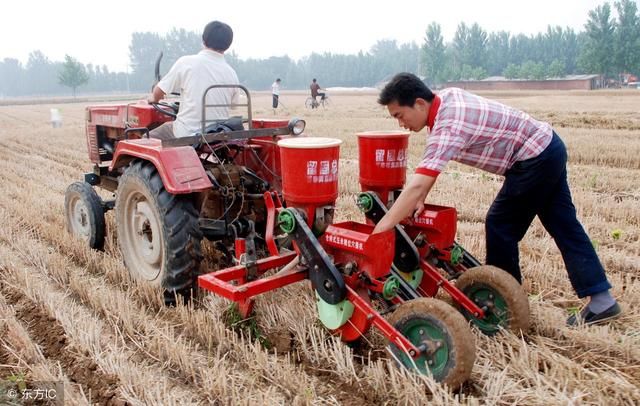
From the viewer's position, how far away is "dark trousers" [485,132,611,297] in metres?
3.22

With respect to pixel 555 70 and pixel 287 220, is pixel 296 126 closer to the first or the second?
pixel 287 220

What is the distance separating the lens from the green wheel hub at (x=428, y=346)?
2.56 meters

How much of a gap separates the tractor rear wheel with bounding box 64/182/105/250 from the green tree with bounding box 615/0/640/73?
222ft

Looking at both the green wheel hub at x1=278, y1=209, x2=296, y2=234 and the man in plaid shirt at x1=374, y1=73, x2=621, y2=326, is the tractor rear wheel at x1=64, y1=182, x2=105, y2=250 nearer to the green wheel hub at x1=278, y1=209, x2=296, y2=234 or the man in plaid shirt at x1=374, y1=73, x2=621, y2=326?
the green wheel hub at x1=278, y1=209, x2=296, y2=234

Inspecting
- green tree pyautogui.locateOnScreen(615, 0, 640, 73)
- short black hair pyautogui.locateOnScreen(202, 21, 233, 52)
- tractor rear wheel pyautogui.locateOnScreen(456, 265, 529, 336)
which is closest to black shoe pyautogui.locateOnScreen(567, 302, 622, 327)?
tractor rear wheel pyautogui.locateOnScreen(456, 265, 529, 336)

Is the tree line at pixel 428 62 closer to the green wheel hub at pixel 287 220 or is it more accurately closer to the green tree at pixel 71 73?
the green tree at pixel 71 73

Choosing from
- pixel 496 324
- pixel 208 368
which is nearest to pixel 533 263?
pixel 496 324

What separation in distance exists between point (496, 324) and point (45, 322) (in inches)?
108

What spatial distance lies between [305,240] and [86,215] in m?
2.81

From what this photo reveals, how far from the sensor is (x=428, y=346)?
8.55 feet

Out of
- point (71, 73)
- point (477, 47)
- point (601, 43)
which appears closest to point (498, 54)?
point (477, 47)

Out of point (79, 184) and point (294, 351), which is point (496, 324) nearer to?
point (294, 351)

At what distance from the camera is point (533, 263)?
4098 millimetres

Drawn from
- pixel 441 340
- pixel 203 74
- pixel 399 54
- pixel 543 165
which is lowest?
pixel 441 340
